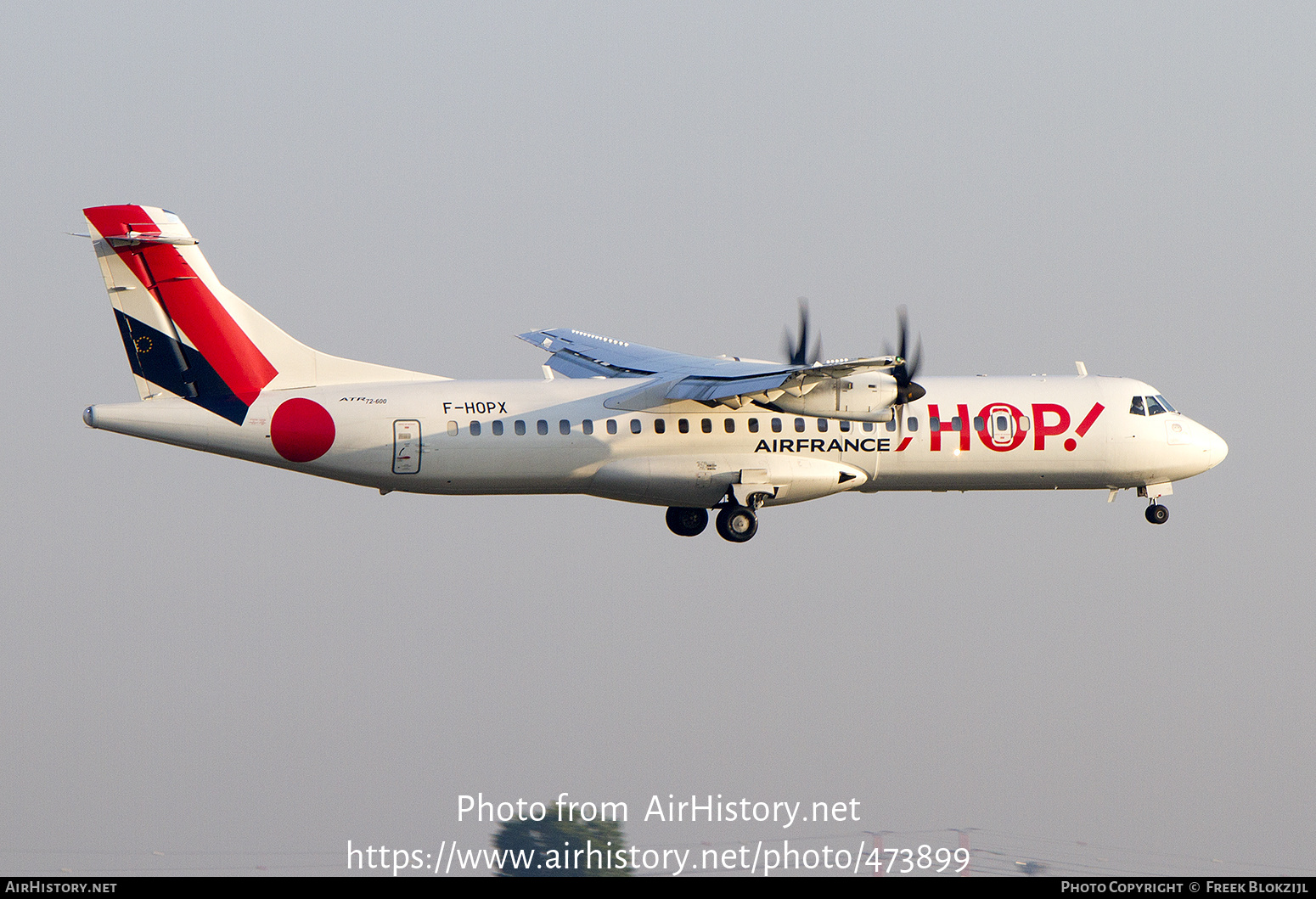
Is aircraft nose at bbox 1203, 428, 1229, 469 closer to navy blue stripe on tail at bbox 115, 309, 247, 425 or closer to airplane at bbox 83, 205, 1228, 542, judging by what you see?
airplane at bbox 83, 205, 1228, 542

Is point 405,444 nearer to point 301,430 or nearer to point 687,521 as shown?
point 301,430

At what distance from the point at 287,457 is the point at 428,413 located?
285cm

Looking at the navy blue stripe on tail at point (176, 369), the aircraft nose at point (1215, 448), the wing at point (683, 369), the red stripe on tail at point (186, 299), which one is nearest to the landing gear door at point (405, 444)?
the red stripe on tail at point (186, 299)

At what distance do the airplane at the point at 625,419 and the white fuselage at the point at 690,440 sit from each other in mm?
39

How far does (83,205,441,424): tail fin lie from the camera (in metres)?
30.8

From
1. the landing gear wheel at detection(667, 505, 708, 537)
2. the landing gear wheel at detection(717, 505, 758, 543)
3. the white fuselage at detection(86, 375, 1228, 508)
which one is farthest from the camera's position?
the landing gear wheel at detection(667, 505, 708, 537)

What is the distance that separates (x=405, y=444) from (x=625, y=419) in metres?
4.45

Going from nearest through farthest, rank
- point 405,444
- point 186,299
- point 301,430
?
point 301,430, point 186,299, point 405,444

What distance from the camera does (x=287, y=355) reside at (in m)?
31.6

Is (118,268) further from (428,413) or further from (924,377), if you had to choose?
(924,377)

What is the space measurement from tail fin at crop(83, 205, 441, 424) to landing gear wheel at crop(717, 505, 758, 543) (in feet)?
30.4

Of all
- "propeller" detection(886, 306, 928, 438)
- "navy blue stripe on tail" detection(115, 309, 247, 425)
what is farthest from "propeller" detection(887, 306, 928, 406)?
"navy blue stripe on tail" detection(115, 309, 247, 425)

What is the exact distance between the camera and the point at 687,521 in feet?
117

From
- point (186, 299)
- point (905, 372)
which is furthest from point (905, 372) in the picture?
point (186, 299)
